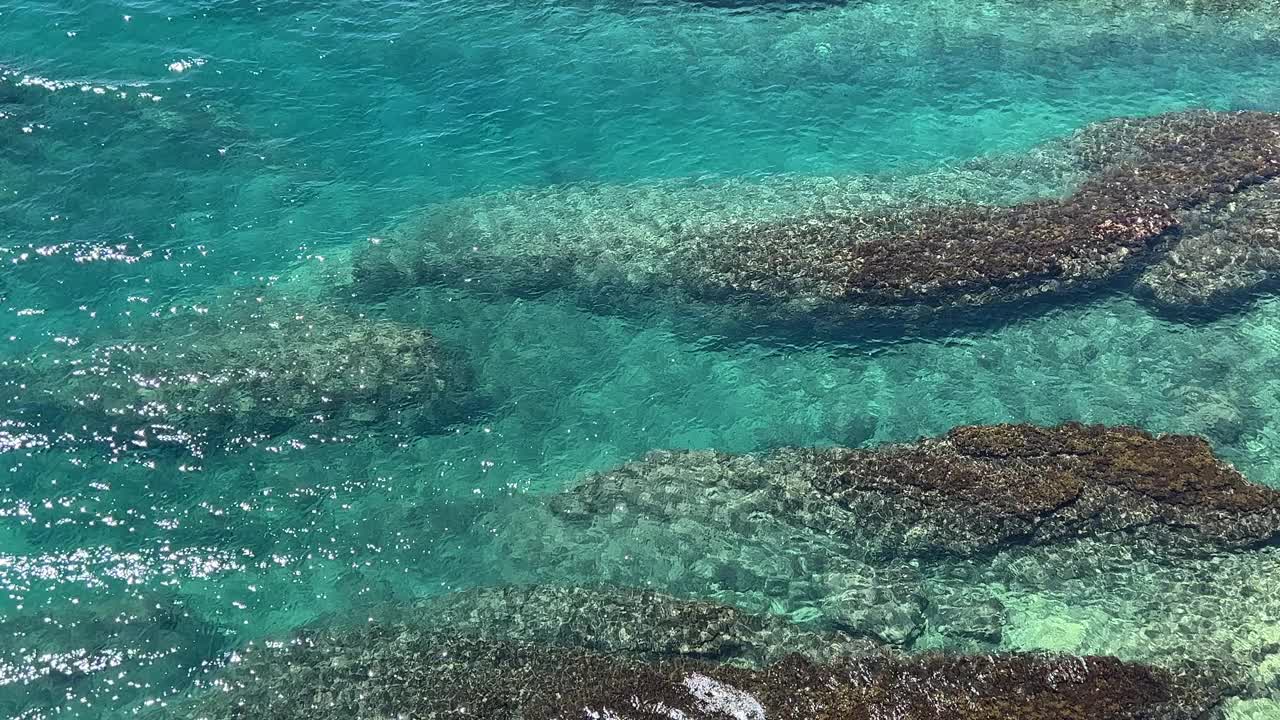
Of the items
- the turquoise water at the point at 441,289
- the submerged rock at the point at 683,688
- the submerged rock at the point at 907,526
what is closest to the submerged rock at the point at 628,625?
the submerged rock at the point at 683,688

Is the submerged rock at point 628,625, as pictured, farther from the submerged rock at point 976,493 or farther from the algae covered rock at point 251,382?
the algae covered rock at point 251,382

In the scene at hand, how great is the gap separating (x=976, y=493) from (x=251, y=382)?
21.7 m

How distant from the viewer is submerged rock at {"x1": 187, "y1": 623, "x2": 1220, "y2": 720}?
1736 cm

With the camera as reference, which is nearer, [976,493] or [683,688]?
[683,688]

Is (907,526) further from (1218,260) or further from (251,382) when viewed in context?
(251,382)

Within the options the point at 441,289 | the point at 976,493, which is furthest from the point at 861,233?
the point at 441,289

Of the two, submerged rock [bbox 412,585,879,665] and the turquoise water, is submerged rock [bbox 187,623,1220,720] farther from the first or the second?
the turquoise water

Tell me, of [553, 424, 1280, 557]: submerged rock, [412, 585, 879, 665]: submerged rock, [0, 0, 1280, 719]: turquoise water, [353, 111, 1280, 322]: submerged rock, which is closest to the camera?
[412, 585, 879, 665]: submerged rock

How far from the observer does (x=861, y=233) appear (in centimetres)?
2933

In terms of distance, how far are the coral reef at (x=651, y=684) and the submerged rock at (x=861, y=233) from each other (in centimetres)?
1250

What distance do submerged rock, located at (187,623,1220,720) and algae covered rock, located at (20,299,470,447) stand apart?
847 cm

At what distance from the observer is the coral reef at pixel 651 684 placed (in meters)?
17.4

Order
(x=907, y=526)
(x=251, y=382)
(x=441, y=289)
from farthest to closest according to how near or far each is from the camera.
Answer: (x=441, y=289), (x=251, y=382), (x=907, y=526)

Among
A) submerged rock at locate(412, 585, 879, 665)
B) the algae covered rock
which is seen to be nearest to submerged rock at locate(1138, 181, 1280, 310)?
submerged rock at locate(412, 585, 879, 665)
